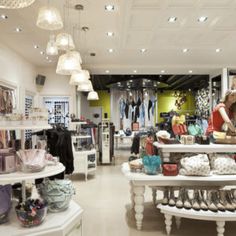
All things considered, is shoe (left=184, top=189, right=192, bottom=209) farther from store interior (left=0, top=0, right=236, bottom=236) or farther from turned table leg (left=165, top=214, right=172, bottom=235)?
turned table leg (left=165, top=214, right=172, bottom=235)

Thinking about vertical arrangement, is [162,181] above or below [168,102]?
below

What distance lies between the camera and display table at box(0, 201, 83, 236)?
2.07m

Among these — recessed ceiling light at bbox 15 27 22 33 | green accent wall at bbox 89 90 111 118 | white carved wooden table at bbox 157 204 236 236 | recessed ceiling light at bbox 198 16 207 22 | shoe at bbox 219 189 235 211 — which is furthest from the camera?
green accent wall at bbox 89 90 111 118

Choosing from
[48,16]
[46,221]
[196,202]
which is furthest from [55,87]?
[46,221]

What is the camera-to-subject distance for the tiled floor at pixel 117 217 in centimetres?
348

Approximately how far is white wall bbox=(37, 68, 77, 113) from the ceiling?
39 centimetres

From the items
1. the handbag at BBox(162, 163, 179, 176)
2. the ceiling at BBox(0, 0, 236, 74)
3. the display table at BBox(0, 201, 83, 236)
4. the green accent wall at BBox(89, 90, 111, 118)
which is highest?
the ceiling at BBox(0, 0, 236, 74)

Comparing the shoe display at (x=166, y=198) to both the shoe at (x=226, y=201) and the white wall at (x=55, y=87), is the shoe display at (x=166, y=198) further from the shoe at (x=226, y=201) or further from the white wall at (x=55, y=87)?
the white wall at (x=55, y=87)

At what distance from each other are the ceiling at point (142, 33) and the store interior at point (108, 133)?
0.9 inches

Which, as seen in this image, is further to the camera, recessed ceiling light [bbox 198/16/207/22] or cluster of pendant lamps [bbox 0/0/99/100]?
recessed ceiling light [bbox 198/16/207/22]

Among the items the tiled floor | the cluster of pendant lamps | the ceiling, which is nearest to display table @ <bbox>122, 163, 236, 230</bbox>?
the tiled floor

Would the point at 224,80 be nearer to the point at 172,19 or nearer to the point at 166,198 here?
the point at 172,19

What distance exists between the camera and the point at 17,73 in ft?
22.8

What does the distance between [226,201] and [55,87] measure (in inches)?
263
